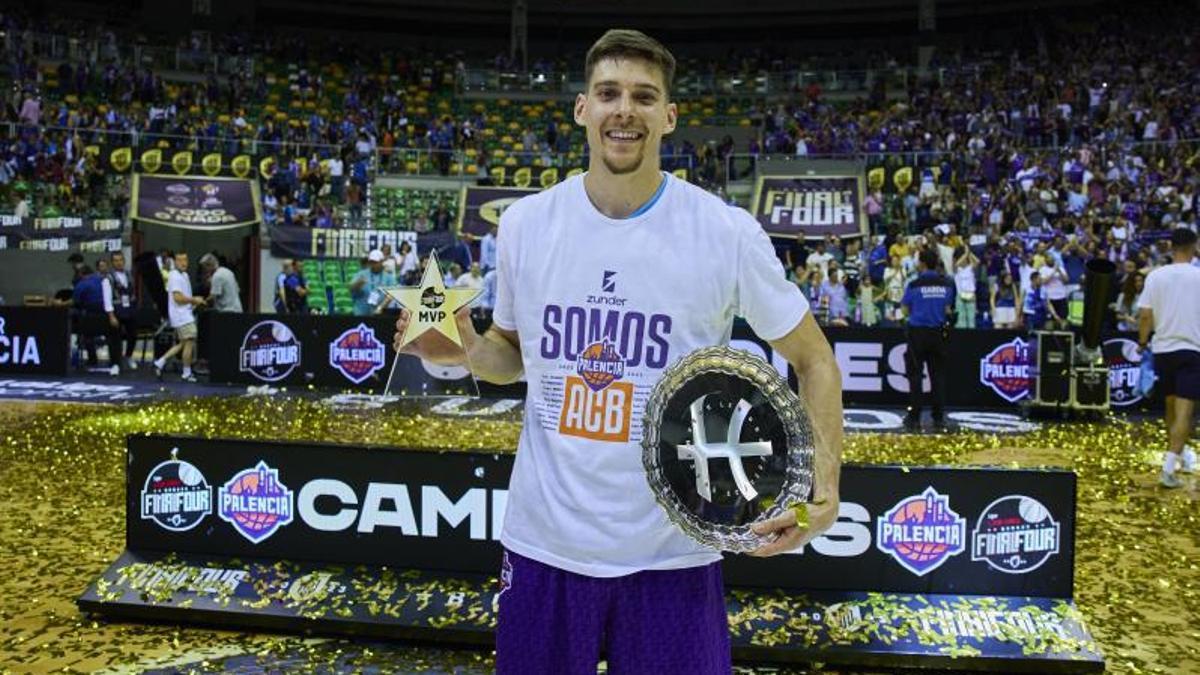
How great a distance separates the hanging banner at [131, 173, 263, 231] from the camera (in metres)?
22.6

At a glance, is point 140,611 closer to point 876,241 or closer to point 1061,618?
point 1061,618

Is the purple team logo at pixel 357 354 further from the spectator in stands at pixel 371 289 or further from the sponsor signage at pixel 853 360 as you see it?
the spectator in stands at pixel 371 289

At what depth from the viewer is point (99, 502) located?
289 inches

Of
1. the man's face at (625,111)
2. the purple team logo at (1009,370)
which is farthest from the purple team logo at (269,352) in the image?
the man's face at (625,111)

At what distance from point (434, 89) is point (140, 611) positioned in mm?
34550

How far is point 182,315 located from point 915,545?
12.2m

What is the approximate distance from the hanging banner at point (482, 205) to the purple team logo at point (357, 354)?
33.5 feet

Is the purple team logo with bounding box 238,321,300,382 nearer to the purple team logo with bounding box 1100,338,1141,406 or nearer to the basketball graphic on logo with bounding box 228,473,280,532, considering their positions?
the basketball graphic on logo with bounding box 228,473,280,532

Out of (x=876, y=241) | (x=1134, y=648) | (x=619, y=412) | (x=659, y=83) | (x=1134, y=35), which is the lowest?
(x=1134, y=648)

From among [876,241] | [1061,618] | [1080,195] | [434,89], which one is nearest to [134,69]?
[434,89]

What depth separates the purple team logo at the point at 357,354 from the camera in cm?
1376

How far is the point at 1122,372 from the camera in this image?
12.8 meters

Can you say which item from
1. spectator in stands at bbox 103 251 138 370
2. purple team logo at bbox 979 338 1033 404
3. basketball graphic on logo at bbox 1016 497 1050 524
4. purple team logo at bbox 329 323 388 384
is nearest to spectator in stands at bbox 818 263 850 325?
purple team logo at bbox 979 338 1033 404

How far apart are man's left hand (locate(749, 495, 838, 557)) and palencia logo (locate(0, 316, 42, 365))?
51.0 feet
